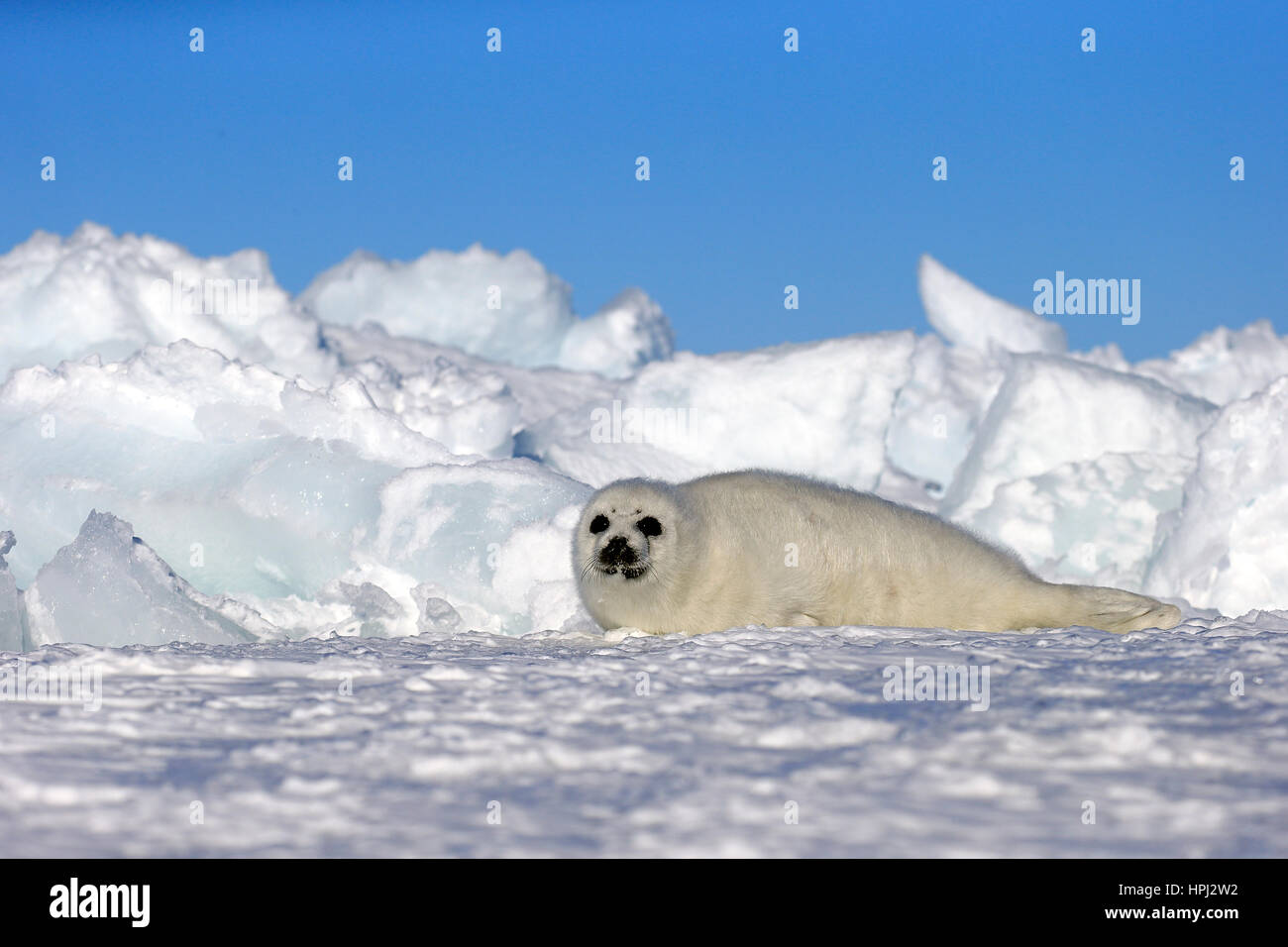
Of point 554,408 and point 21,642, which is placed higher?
point 554,408

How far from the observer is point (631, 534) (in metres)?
4.08

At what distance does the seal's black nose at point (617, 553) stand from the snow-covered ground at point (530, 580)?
11.4 inches

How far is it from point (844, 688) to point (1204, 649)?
0.90 meters

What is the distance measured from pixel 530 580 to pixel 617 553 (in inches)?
129

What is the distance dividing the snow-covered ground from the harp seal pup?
320 millimetres

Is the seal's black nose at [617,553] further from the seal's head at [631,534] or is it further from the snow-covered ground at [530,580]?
the snow-covered ground at [530,580]

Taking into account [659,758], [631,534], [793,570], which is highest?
[631,534]

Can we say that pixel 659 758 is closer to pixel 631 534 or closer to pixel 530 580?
pixel 631 534

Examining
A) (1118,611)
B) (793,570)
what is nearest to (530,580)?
(793,570)

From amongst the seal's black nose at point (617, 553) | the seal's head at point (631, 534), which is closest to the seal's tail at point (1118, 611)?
the seal's head at point (631, 534)

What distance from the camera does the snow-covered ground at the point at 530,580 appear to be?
6.36ft
